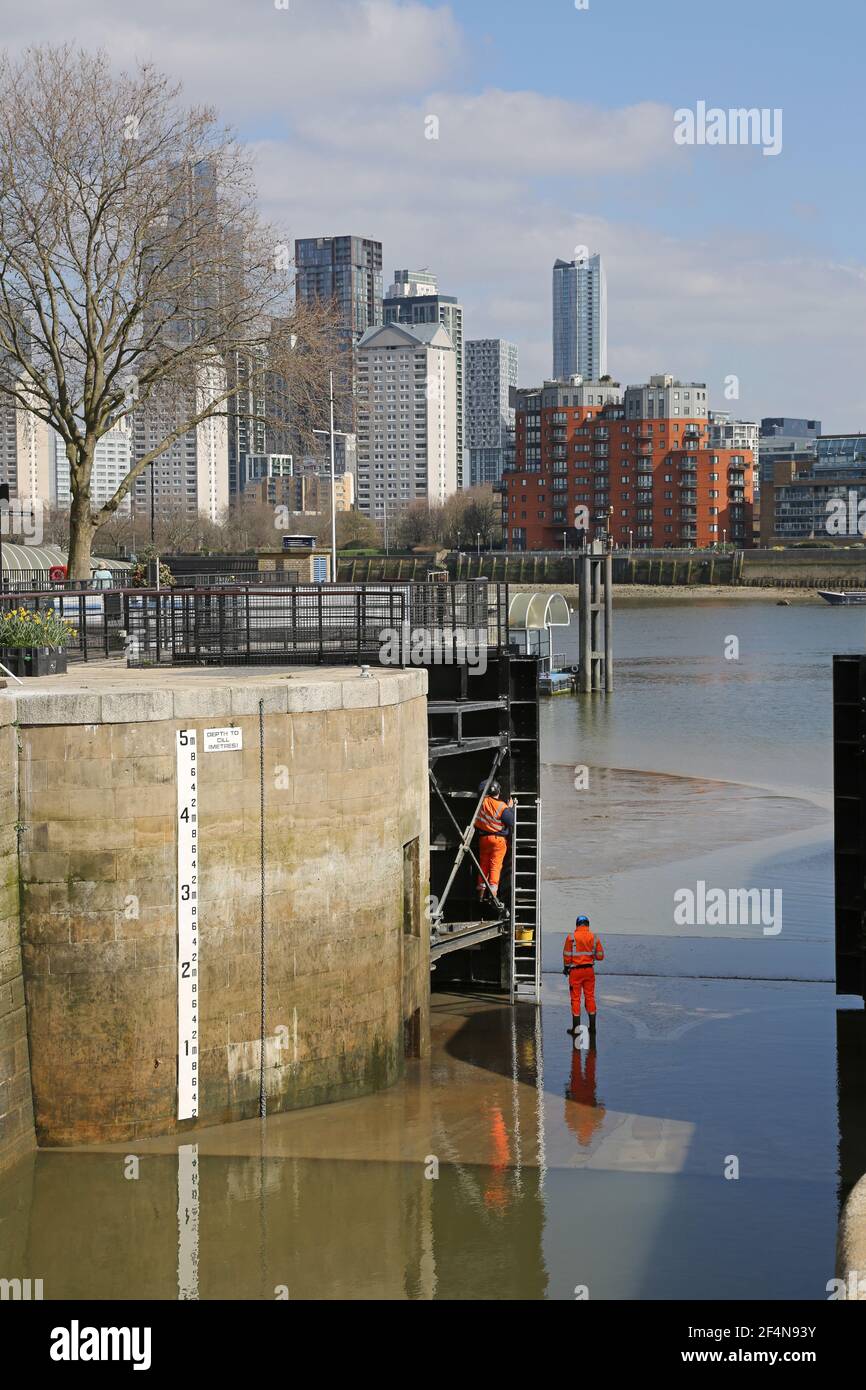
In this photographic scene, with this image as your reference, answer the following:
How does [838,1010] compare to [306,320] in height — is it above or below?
below

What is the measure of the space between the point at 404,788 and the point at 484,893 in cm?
457

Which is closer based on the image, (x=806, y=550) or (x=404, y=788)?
(x=404, y=788)

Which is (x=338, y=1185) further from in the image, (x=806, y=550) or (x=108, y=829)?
(x=806, y=550)

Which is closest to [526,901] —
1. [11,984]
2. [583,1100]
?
[583,1100]

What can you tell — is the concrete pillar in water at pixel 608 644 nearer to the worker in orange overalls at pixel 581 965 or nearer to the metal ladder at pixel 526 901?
the metal ladder at pixel 526 901

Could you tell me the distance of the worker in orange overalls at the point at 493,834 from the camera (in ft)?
73.5

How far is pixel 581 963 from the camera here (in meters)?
19.8

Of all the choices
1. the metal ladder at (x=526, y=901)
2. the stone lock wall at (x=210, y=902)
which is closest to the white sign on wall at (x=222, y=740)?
the stone lock wall at (x=210, y=902)

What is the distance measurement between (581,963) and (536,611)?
4779 centimetres

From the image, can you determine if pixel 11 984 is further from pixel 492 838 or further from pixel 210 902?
pixel 492 838

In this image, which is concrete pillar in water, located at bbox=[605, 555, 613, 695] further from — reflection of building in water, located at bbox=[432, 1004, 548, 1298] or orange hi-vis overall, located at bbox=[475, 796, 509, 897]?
reflection of building in water, located at bbox=[432, 1004, 548, 1298]
